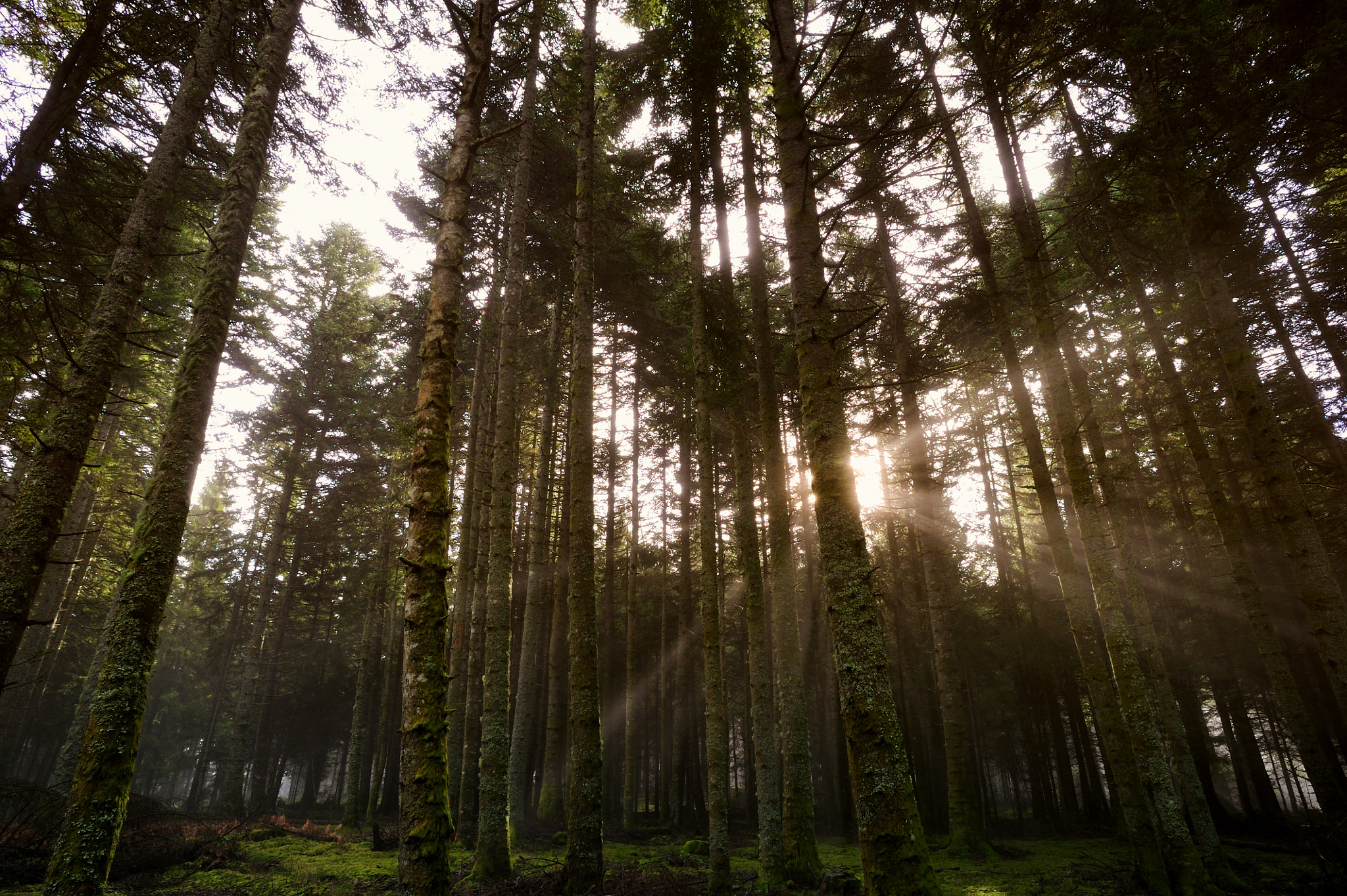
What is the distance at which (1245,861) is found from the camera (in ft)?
33.5

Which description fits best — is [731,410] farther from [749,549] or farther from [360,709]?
[360,709]

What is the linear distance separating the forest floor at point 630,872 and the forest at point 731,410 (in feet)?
0.52

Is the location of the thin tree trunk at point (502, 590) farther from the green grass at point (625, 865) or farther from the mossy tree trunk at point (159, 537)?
the mossy tree trunk at point (159, 537)

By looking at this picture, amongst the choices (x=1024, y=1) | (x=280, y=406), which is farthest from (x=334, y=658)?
(x=1024, y=1)

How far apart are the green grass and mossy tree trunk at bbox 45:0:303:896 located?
3.81 metres

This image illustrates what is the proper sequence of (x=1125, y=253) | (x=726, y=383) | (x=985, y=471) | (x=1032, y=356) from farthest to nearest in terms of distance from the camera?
(x=985, y=471) < (x=1032, y=356) < (x=1125, y=253) < (x=726, y=383)

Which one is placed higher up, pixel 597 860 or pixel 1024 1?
pixel 1024 1

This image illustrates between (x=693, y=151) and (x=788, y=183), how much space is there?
669 centimetres

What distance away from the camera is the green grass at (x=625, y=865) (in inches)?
320

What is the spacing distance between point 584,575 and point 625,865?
232 inches

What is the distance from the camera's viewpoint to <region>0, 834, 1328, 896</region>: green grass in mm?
8125

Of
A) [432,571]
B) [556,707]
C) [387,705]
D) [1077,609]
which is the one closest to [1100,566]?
[1077,609]

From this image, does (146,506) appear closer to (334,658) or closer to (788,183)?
(788,183)

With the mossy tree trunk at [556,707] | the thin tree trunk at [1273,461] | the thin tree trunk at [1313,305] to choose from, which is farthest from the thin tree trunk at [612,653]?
the thin tree trunk at [1313,305]
